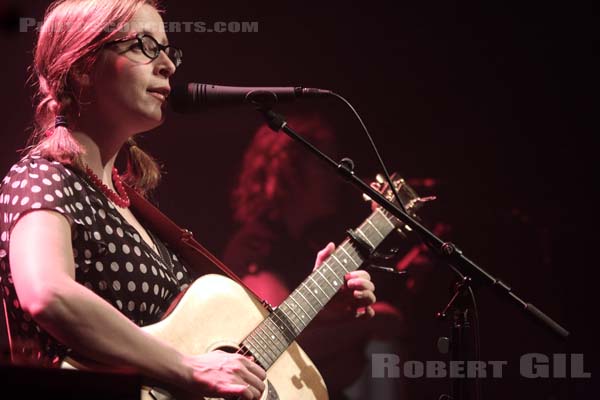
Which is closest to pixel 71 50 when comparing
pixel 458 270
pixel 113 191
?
pixel 113 191

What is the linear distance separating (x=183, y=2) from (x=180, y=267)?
63.2 inches

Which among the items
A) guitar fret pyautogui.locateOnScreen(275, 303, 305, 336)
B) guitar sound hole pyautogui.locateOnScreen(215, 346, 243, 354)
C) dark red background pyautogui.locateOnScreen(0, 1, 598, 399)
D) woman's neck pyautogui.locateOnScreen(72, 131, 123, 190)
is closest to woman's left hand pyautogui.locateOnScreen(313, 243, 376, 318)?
guitar fret pyautogui.locateOnScreen(275, 303, 305, 336)

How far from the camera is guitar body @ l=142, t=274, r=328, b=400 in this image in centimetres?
183

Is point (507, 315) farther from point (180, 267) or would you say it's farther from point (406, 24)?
point (180, 267)

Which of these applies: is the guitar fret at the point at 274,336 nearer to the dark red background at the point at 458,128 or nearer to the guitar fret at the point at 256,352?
the guitar fret at the point at 256,352

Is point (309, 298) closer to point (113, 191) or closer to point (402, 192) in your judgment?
point (402, 192)

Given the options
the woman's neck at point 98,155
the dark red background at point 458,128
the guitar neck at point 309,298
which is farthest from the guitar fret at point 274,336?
the dark red background at point 458,128

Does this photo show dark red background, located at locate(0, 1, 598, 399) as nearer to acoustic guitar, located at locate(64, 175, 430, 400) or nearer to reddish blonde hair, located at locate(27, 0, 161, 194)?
acoustic guitar, located at locate(64, 175, 430, 400)

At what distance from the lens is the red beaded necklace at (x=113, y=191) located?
197cm

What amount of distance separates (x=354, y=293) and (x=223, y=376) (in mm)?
696

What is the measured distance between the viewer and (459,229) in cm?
379

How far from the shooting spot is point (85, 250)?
1.77 metres

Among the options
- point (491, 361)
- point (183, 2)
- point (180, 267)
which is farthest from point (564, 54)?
point (180, 267)

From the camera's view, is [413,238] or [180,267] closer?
[180,267]
